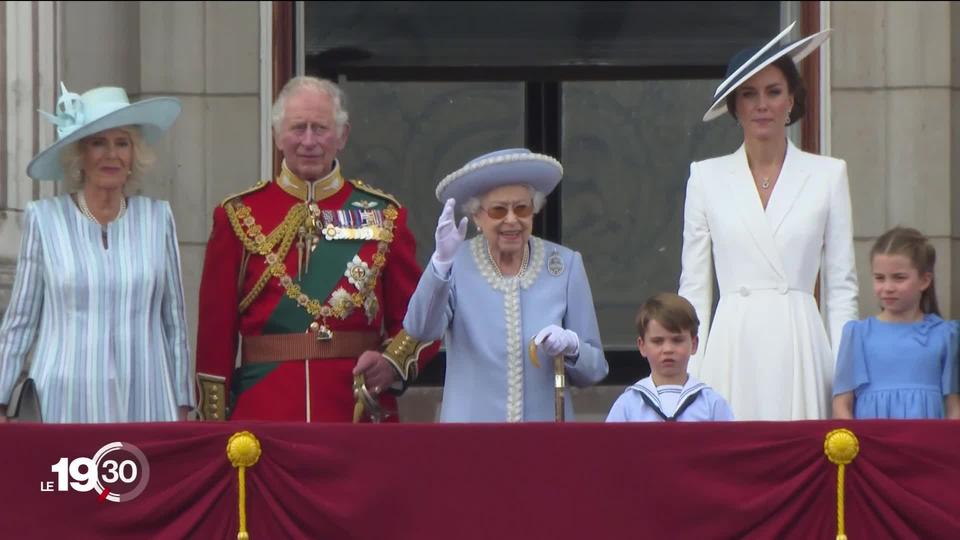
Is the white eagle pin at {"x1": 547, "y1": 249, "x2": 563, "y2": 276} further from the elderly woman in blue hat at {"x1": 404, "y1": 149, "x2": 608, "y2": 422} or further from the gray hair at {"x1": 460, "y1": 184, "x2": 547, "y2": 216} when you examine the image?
the gray hair at {"x1": 460, "y1": 184, "x2": 547, "y2": 216}

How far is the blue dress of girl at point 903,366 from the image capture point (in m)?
5.62

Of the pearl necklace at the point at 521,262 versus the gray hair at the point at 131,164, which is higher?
the gray hair at the point at 131,164

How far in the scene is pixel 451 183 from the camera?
5621 millimetres

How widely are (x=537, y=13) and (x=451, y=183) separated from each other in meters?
3.00

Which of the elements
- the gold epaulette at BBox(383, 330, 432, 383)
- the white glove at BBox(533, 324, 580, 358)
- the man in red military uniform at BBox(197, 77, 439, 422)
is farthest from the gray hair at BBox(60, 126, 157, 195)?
the white glove at BBox(533, 324, 580, 358)

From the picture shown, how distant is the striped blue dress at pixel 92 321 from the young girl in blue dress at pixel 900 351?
1867 millimetres

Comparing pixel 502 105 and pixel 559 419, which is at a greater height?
pixel 502 105

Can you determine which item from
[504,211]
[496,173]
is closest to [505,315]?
[504,211]

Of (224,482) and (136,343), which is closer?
(224,482)

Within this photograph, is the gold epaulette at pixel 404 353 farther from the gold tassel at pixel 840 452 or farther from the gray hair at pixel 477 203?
the gold tassel at pixel 840 452

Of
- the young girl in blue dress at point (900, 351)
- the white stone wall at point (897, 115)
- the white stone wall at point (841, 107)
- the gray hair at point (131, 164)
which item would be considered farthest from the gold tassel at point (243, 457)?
the white stone wall at point (897, 115)

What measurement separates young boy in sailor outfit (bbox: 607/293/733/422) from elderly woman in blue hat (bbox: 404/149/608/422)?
0.21m

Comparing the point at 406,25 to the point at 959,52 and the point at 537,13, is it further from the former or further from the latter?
the point at 959,52

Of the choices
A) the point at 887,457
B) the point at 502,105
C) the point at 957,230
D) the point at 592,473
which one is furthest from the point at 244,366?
the point at 957,230
